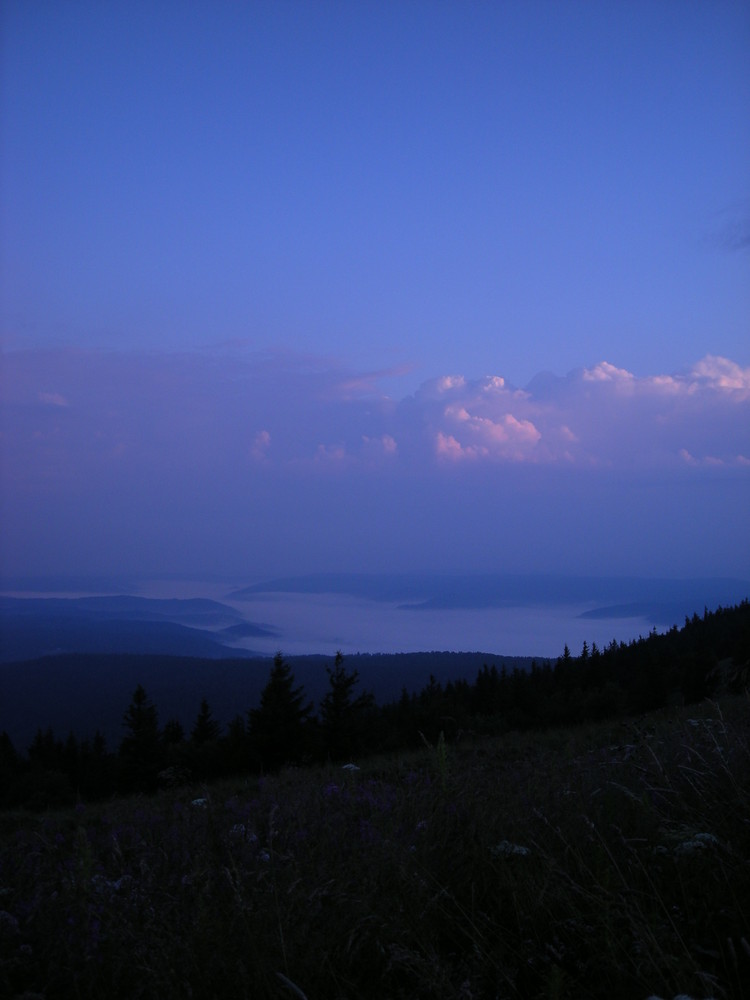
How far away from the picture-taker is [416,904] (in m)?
2.63

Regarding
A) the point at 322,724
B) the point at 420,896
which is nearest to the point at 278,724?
the point at 322,724

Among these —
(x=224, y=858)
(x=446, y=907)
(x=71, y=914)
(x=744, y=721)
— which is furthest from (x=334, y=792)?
(x=744, y=721)

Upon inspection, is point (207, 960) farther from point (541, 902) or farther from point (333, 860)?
point (541, 902)

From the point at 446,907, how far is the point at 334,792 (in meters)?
1.76

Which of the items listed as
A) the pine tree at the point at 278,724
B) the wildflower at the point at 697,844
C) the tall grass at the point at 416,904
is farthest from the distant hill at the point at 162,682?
the wildflower at the point at 697,844

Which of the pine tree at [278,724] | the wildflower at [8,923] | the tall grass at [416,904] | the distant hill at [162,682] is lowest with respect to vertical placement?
the distant hill at [162,682]

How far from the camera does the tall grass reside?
219cm

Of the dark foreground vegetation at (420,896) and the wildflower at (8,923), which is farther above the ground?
the dark foreground vegetation at (420,896)

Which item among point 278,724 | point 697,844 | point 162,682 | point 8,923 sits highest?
point 697,844

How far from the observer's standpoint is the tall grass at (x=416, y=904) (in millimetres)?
2188

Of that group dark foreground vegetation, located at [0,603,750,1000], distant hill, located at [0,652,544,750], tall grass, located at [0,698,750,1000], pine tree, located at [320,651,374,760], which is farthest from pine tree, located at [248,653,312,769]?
distant hill, located at [0,652,544,750]

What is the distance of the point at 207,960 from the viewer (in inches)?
89.8

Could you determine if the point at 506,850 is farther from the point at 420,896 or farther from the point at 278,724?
the point at 278,724

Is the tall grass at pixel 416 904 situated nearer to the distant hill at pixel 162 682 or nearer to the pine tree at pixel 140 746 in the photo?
the pine tree at pixel 140 746
